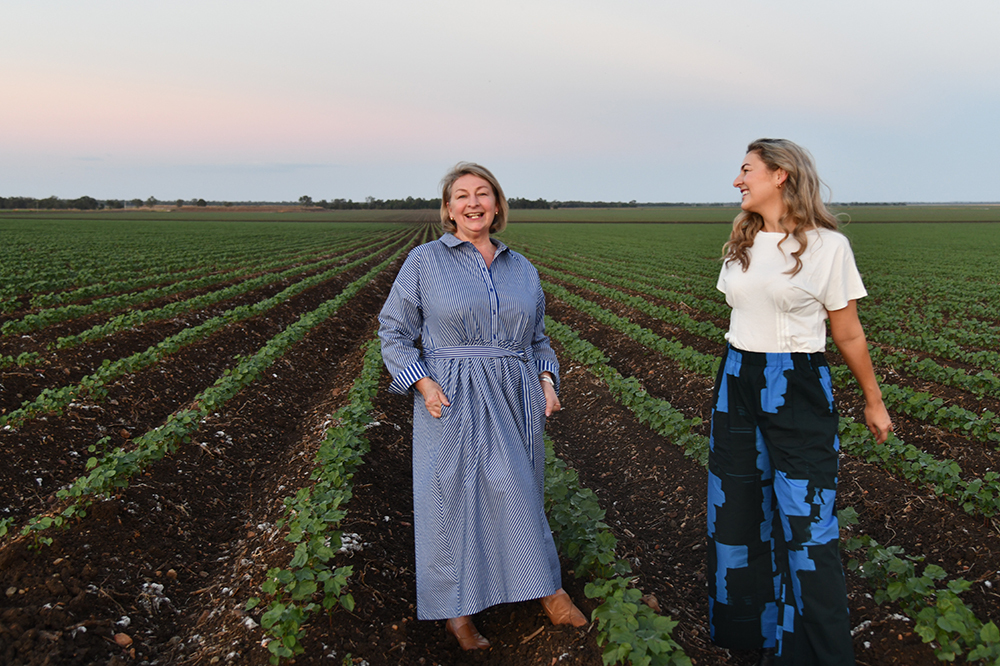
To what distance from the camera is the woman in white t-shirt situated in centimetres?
246

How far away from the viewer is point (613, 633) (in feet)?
8.21

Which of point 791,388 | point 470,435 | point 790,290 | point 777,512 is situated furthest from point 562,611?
point 790,290

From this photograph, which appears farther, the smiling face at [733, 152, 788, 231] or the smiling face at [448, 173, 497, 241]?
the smiling face at [448, 173, 497, 241]

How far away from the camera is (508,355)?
2859mm

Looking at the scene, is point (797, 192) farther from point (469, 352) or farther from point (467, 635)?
point (467, 635)

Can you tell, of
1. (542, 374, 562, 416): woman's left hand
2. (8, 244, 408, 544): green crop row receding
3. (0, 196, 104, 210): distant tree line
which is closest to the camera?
(542, 374, 562, 416): woman's left hand

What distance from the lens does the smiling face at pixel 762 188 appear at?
8.30 feet

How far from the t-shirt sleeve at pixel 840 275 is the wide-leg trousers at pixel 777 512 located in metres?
0.26

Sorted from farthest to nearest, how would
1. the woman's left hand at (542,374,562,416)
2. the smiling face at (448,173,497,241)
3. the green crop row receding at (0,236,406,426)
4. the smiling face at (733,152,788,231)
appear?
1. the green crop row receding at (0,236,406,426)
2. the woman's left hand at (542,374,562,416)
3. the smiling face at (448,173,497,241)
4. the smiling face at (733,152,788,231)

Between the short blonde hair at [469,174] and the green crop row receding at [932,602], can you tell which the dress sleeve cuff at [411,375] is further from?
the green crop row receding at [932,602]

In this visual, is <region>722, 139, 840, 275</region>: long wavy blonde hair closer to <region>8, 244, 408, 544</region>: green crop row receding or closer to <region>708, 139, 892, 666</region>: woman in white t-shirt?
<region>708, 139, 892, 666</region>: woman in white t-shirt

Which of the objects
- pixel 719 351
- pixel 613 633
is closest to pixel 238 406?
pixel 613 633

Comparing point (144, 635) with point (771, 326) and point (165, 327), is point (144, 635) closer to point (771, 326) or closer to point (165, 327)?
point (771, 326)

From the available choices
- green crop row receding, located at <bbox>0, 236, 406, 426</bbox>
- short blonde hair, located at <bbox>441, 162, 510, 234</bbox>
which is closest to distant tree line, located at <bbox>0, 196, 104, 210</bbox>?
green crop row receding, located at <bbox>0, 236, 406, 426</bbox>
